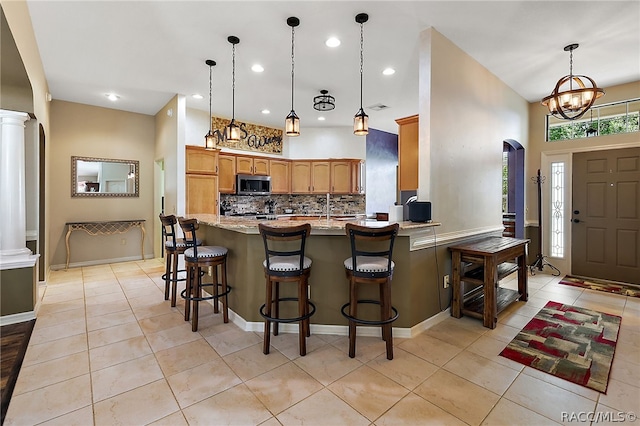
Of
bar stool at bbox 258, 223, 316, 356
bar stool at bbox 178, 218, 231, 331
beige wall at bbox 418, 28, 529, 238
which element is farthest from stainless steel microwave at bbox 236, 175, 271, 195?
beige wall at bbox 418, 28, 529, 238

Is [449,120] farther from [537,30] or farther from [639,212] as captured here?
[639,212]

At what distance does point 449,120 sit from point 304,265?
2.18 metres

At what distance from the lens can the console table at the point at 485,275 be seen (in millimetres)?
2921

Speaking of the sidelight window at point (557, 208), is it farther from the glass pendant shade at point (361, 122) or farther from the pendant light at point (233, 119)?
the pendant light at point (233, 119)

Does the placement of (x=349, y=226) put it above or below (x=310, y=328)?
above

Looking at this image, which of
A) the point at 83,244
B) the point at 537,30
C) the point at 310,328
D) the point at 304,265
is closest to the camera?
the point at 304,265

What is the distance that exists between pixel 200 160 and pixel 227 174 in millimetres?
715

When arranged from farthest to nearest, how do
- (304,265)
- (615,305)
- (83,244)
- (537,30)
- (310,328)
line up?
1. (83,244)
2. (615,305)
3. (537,30)
4. (310,328)
5. (304,265)

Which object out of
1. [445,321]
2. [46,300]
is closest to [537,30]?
[445,321]

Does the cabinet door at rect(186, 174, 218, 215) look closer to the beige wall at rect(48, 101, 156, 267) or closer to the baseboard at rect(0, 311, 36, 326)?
the beige wall at rect(48, 101, 156, 267)

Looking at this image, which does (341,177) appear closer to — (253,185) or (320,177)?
(320,177)

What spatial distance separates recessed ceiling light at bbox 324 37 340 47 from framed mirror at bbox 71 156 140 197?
463 centimetres

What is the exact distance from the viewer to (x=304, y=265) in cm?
245
